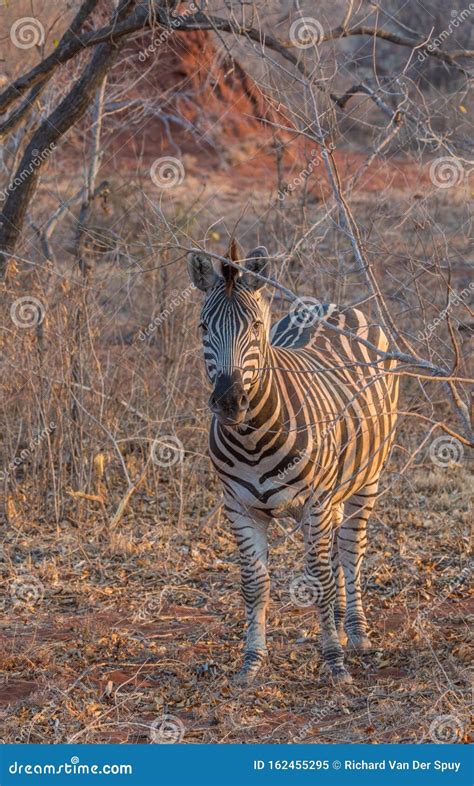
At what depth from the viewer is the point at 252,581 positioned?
5.59 metres

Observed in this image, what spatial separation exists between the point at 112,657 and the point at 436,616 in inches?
80.6

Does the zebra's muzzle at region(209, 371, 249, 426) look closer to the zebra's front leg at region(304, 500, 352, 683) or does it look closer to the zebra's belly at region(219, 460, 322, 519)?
the zebra's belly at region(219, 460, 322, 519)

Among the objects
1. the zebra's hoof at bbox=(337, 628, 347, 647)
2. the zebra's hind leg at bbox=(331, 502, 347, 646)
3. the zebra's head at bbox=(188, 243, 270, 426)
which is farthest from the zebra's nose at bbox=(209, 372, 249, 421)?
the zebra's hoof at bbox=(337, 628, 347, 647)

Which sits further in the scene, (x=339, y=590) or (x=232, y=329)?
(x=339, y=590)

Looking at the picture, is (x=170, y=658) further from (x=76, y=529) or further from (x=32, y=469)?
(x=32, y=469)

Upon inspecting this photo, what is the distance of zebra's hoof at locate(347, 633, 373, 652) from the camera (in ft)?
20.0

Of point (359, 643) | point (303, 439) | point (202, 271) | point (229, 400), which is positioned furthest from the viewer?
point (359, 643)

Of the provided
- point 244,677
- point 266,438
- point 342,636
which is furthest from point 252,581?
point 342,636

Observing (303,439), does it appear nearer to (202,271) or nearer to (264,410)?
(264,410)

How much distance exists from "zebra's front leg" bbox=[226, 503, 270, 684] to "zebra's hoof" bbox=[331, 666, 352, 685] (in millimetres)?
400

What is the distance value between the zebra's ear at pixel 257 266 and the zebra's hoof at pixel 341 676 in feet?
6.90

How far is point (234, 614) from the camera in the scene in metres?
6.70

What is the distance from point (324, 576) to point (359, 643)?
2.76 feet

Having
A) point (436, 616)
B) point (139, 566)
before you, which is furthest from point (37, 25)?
point (436, 616)
